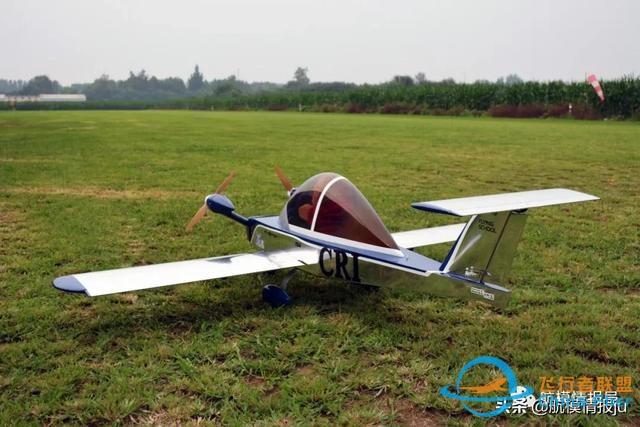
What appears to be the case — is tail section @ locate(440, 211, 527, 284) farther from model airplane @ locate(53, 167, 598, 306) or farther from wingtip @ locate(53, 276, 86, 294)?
wingtip @ locate(53, 276, 86, 294)

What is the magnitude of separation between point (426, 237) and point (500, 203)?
2862 mm

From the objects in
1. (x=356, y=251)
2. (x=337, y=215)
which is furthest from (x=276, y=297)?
(x=337, y=215)

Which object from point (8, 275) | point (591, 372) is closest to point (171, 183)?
point (8, 275)

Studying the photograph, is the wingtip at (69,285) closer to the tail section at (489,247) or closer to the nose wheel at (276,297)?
the nose wheel at (276,297)

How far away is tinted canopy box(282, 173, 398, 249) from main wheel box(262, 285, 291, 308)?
0.90m

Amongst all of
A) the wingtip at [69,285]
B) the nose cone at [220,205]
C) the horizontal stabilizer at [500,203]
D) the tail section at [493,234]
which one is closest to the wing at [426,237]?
the tail section at [493,234]

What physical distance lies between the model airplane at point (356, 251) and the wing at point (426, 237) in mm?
40

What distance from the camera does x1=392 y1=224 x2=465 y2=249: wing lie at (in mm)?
7426

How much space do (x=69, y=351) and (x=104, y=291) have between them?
2.24 ft

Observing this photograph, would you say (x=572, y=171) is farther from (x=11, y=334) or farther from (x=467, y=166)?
(x=11, y=334)

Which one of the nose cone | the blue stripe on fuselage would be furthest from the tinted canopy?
the nose cone

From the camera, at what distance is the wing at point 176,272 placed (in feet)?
17.9

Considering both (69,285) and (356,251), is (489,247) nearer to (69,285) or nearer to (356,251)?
(356,251)

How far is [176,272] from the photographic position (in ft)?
19.6
